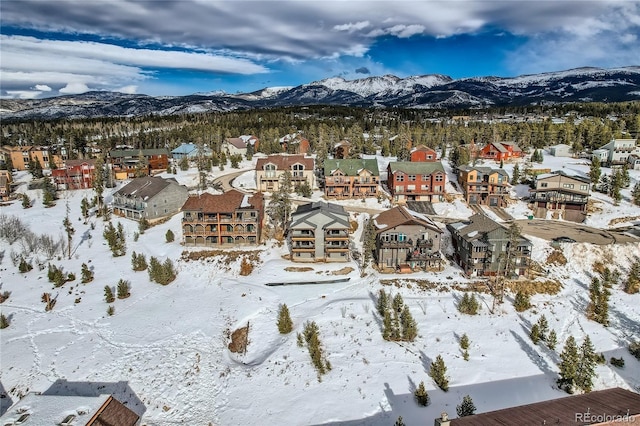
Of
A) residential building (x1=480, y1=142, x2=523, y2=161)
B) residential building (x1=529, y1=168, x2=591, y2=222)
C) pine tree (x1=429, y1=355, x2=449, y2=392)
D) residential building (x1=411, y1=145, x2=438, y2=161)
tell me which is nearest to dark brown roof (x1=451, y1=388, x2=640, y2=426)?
pine tree (x1=429, y1=355, x2=449, y2=392)

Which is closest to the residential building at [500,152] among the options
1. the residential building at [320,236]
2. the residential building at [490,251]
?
the residential building at [490,251]

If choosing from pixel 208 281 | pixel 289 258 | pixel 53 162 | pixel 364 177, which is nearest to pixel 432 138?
pixel 364 177

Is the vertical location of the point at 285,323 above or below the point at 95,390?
above

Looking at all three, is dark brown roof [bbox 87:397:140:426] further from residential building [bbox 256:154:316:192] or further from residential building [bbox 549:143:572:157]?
residential building [bbox 549:143:572:157]

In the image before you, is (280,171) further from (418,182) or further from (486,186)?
(486,186)

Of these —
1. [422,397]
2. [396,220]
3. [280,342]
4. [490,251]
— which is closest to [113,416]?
[280,342]

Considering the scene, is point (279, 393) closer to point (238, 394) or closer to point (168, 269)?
point (238, 394)
